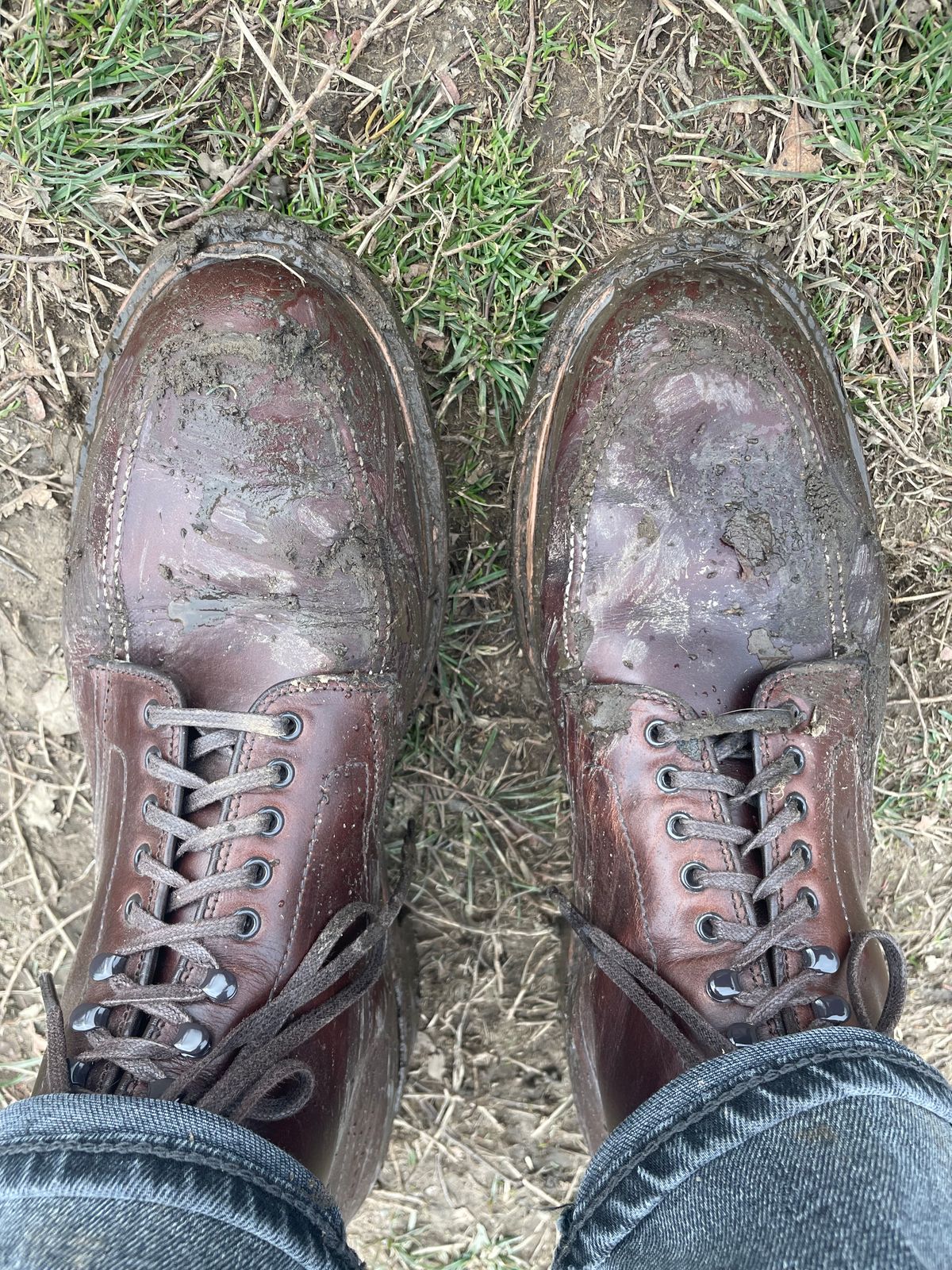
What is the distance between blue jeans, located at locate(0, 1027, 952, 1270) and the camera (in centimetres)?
113

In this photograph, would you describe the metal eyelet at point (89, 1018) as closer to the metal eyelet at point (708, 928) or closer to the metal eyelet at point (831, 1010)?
the metal eyelet at point (708, 928)

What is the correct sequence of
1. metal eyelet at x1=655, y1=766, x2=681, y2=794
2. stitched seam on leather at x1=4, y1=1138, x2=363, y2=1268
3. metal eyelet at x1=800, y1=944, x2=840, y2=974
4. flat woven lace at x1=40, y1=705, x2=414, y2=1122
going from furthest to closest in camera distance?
metal eyelet at x1=655, y1=766, x2=681, y2=794 → metal eyelet at x1=800, y1=944, x2=840, y2=974 → flat woven lace at x1=40, y1=705, x2=414, y2=1122 → stitched seam on leather at x1=4, y1=1138, x2=363, y2=1268

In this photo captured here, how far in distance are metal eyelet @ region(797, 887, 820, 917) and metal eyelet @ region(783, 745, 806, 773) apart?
0.73ft

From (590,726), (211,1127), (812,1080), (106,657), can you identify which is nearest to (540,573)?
(590,726)

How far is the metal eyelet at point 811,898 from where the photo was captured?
5.52 feet

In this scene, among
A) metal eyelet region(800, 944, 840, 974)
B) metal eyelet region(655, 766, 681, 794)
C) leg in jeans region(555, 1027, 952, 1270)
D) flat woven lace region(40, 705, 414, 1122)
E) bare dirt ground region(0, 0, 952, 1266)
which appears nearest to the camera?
leg in jeans region(555, 1027, 952, 1270)

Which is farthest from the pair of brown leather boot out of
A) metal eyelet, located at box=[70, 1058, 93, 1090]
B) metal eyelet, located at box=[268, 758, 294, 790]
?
metal eyelet, located at box=[70, 1058, 93, 1090]

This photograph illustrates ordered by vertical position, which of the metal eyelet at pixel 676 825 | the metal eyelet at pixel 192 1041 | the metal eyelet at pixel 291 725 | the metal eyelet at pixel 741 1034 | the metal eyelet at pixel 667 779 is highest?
the metal eyelet at pixel 291 725

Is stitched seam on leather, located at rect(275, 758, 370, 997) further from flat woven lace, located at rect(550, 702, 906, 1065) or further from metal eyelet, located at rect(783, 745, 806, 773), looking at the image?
metal eyelet, located at rect(783, 745, 806, 773)

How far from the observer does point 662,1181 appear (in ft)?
4.20

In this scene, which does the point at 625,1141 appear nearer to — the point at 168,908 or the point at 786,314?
the point at 168,908

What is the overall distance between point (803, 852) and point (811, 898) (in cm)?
8

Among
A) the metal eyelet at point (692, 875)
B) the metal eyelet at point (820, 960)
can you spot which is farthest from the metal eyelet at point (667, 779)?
the metal eyelet at point (820, 960)

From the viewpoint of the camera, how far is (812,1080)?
127 cm
